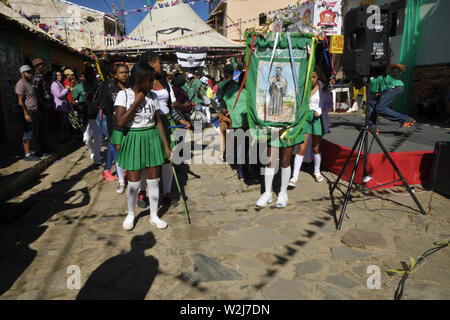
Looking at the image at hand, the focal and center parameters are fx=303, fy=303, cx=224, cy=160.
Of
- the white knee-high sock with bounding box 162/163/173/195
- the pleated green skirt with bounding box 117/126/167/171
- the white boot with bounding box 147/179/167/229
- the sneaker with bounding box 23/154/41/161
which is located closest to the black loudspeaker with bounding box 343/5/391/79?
the pleated green skirt with bounding box 117/126/167/171

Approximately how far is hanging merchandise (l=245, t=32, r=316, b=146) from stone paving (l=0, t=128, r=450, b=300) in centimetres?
118

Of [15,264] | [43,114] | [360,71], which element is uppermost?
[360,71]

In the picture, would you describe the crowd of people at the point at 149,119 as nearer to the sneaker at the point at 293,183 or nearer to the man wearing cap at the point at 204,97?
the sneaker at the point at 293,183

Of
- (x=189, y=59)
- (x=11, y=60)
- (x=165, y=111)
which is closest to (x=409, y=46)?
(x=189, y=59)

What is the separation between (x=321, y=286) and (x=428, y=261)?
1147 mm

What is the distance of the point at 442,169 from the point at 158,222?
410cm

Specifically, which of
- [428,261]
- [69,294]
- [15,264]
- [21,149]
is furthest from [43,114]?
[428,261]

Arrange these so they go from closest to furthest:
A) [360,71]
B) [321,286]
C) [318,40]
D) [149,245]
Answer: [321,286]
[149,245]
[360,71]
[318,40]

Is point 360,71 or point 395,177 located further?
point 395,177

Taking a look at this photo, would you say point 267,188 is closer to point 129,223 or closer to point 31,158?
point 129,223

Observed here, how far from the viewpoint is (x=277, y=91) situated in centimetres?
385

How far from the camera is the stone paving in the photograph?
8.23 feet
